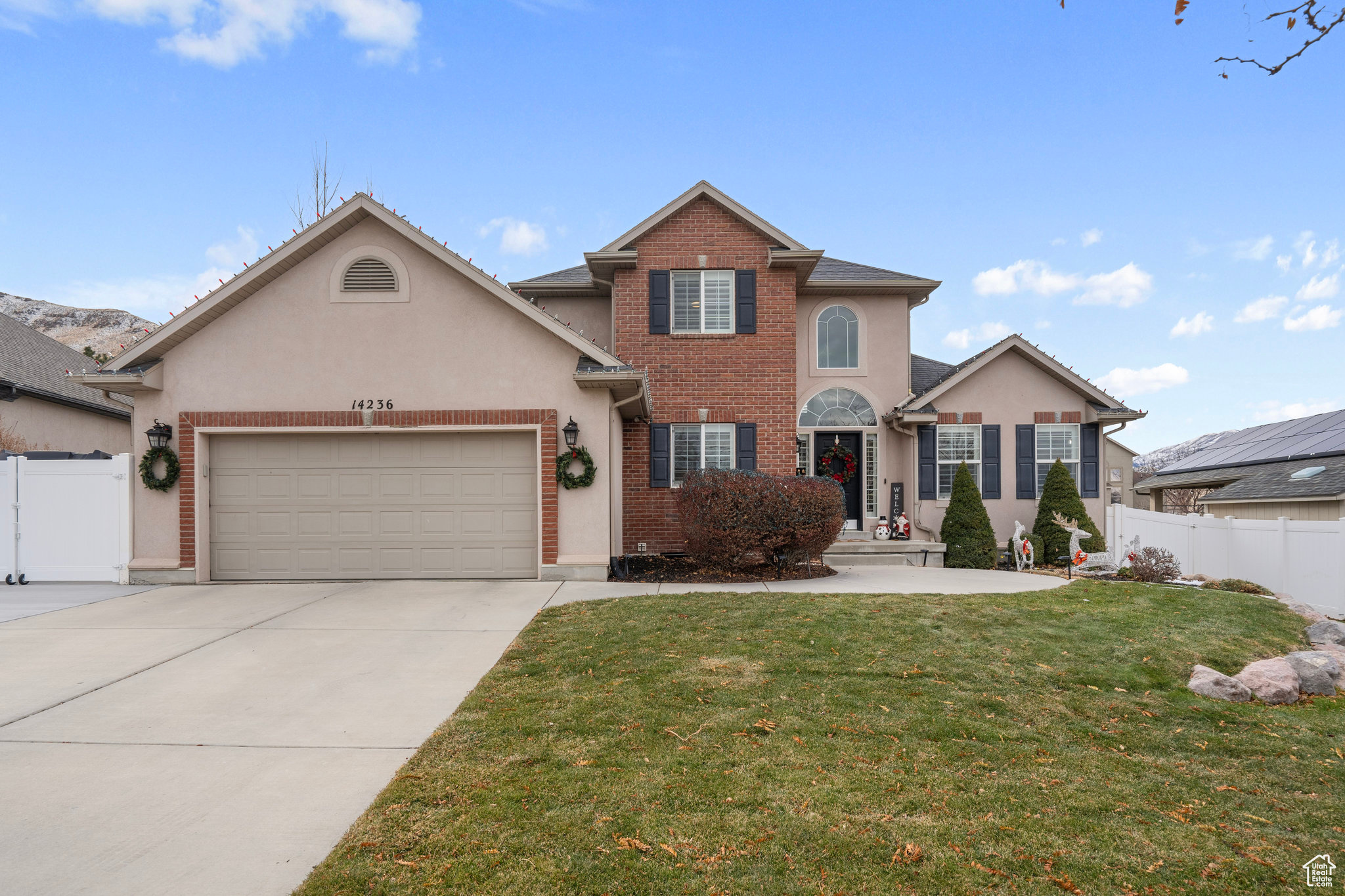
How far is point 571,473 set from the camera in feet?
33.6

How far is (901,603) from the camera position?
27.6 feet

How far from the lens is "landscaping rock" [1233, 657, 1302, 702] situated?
19.0 ft

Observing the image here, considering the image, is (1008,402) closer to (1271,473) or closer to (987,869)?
(1271,473)

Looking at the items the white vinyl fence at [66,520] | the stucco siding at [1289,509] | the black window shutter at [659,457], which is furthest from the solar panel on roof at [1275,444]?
the white vinyl fence at [66,520]

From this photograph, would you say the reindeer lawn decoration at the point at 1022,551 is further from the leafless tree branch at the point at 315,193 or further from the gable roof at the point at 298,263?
the leafless tree branch at the point at 315,193

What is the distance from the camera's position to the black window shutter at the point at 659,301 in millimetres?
13547

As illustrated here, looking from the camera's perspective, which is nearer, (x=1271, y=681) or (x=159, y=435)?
(x=1271, y=681)

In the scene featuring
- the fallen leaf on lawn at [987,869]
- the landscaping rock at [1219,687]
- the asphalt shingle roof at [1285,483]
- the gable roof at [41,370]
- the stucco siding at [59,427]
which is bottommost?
the landscaping rock at [1219,687]

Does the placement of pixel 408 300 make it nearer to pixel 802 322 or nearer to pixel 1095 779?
pixel 802 322

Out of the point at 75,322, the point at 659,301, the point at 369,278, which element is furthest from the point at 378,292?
the point at 75,322

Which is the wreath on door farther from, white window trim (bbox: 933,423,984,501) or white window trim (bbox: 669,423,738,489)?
white window trim (bbox: 669,423,738,489)

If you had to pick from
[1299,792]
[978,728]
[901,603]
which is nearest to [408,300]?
[901,603]

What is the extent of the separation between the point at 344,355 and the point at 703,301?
21.6 ft

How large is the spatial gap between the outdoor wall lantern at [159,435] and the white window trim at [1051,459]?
15392mm
